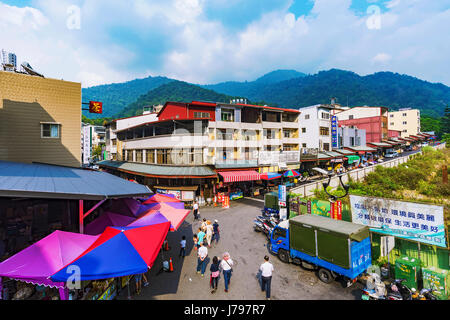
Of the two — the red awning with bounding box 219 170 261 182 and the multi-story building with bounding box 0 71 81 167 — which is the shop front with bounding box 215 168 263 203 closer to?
the red awning with bounding box 219 170 261 182

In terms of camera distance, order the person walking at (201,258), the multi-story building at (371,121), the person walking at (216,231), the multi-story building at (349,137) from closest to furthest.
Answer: the person walking at (201,258) < the person walking at (216,231) < the multi-story building at (349,137) < the multi-story building at (371,121)

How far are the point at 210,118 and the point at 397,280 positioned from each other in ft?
76.1

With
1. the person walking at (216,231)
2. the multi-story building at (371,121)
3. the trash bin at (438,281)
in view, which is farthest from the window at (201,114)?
the multi-story building at (371,121)

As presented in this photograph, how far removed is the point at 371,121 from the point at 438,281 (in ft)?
219

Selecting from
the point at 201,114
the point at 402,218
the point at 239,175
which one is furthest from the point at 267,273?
the point at 201,114

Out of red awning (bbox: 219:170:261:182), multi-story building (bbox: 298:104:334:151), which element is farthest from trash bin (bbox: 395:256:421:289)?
multi-story building (bbox: 298:104:334:151)

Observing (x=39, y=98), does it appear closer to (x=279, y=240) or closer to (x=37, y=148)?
(x=37, y=148)

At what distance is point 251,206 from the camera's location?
2439 centimetres

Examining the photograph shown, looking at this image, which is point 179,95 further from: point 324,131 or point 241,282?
point 241,282

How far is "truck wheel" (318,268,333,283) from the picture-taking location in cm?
955

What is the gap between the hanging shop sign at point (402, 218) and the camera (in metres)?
9.02

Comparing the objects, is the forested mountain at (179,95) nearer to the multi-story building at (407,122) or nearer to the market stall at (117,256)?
the multi-story building at (407,122)

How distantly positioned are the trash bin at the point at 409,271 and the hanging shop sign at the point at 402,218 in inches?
45.2
